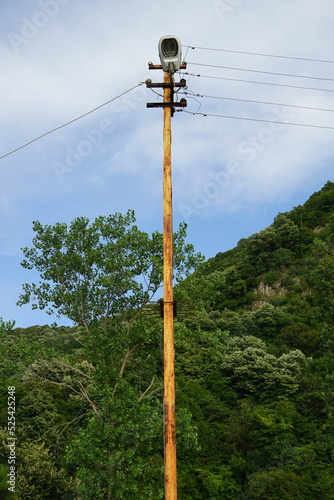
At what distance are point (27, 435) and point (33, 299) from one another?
66.2 ft

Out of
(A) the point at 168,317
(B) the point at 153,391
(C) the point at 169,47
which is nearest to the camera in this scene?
(A) the point at 168,317

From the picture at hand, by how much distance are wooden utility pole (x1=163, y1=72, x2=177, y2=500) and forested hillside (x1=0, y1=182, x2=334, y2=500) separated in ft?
2.07

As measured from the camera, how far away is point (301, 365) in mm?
45219

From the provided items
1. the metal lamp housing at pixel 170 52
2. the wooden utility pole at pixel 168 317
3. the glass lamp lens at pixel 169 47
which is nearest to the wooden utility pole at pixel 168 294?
the wooden utility pole at pixel 168 317

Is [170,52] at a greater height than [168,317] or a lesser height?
greater

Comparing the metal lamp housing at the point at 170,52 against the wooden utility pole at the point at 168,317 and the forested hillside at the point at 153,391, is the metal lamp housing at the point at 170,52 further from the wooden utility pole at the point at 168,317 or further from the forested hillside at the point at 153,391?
the forested hillside at the point at 153,391

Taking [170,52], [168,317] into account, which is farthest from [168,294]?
[170,52]

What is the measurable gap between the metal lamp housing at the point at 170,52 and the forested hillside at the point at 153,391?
16.7 feet

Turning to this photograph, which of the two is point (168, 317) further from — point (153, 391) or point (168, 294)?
point (153, 391)

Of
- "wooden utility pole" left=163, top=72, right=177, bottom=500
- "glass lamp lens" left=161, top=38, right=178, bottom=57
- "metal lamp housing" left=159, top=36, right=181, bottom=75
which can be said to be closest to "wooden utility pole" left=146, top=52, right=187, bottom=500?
"wooden utility pole" left=163, top=72, right=177, bottom=500

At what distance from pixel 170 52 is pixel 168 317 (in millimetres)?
5488

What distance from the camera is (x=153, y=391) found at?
1991 centimetres

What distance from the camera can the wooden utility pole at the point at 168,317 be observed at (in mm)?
8289

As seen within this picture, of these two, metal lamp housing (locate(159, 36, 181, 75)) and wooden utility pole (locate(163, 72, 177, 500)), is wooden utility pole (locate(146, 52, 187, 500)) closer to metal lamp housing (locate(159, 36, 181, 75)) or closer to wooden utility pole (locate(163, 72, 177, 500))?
wooden utility pole (locate(163, 72, 177, 500))
